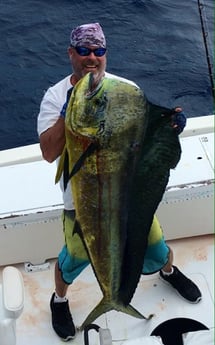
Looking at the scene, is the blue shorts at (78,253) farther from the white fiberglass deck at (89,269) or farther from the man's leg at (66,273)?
the white fiberglass deck at (89,269)

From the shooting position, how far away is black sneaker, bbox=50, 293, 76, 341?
355 cm

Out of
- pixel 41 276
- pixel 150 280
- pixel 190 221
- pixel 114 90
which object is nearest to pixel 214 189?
pixel 190 221

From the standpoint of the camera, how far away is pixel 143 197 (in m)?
2.56

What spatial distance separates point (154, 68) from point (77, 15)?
1.78m

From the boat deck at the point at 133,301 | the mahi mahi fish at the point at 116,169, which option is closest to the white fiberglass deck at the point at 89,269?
the boat deck at the point at 133,301

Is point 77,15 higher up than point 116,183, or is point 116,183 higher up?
point 116,183

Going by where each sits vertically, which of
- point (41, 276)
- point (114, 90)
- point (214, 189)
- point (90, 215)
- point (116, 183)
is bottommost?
point (41, 276)

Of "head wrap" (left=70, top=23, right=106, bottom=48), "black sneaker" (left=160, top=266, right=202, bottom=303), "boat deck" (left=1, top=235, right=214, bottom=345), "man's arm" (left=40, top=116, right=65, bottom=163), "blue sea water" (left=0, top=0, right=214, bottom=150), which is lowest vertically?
"blue sea water" (left=0, top=0, right=214, bottom=150)

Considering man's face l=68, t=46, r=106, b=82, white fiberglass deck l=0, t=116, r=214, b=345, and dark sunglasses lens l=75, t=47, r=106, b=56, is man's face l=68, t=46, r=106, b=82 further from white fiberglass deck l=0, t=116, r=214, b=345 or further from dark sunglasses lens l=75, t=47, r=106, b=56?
white fiberglass deck l=0, t=116, r=214, b=345

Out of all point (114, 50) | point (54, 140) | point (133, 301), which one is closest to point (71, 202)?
point (54, 140)

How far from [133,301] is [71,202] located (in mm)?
910

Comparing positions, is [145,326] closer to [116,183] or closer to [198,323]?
[198,323]

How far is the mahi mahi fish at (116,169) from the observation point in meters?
2.20

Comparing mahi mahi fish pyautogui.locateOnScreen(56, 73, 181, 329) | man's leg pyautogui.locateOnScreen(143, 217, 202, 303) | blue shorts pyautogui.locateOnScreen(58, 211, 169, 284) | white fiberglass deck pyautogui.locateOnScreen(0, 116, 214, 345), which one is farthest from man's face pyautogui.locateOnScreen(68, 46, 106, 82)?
white fiberglass deck pyautogui.locateOnScreen(0, 116, 214, 345)
